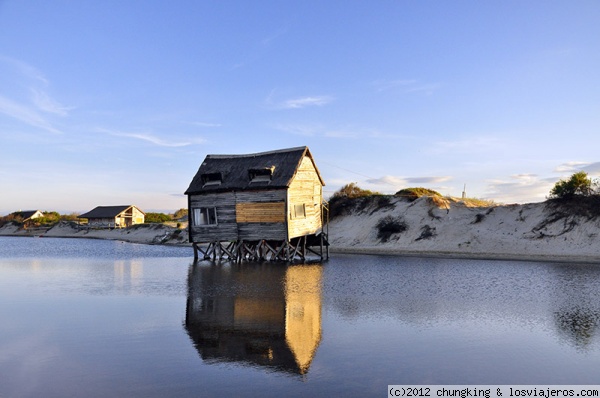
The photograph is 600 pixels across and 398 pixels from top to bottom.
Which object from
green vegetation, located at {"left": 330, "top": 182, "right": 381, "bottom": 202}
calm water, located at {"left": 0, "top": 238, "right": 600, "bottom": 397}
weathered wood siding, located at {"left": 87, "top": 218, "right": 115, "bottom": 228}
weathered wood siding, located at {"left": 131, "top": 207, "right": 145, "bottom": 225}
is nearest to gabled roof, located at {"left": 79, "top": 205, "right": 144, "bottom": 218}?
weathered wood siding, located at {"left": 87, "top": 218, "right": 115, "bottom": 228}

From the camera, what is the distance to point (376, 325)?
42.5 feet

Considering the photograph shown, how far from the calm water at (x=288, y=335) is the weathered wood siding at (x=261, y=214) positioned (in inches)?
376

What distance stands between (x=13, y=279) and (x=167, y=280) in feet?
A: 25.0

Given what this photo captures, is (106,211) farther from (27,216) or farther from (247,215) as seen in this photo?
(247,215)

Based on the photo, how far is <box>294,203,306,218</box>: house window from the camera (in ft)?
110

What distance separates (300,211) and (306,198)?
4.31 ft

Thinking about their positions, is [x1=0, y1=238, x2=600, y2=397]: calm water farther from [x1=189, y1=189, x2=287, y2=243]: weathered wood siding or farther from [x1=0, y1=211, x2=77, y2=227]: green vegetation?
[x1=0, y1=211, x2=77, y2=227]: green vegetation

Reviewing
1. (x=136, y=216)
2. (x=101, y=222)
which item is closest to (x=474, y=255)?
(x=136, y=216)

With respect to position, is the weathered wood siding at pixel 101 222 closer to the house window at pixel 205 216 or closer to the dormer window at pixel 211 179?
the house window at pixel 205 216

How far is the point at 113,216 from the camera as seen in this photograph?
3607 inches

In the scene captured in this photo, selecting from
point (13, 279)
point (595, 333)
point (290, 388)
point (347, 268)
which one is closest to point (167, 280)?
point (13, 279)

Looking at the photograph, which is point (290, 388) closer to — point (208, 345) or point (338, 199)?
point (208, 345)

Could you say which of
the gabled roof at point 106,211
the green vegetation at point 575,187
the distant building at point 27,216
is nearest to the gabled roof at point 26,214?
the distant building at point 27,216

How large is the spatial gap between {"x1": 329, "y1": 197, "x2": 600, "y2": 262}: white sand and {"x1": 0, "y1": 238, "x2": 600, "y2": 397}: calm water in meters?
14.6
